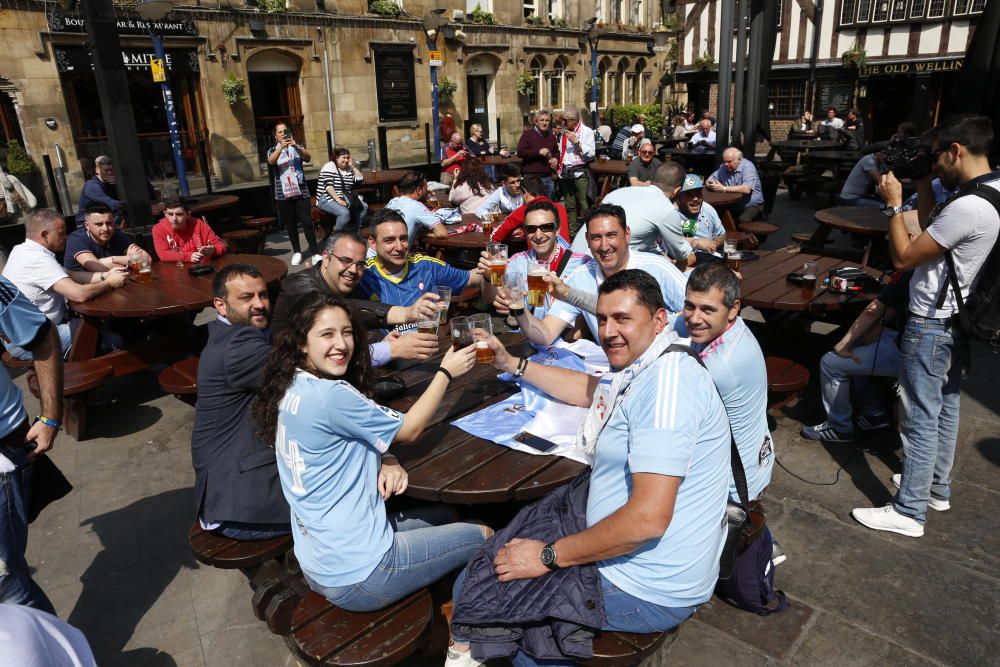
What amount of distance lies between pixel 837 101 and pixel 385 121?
14692 mm

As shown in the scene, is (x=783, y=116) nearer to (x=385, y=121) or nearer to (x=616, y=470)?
(x=385, y=121)

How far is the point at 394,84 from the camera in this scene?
18500 mm

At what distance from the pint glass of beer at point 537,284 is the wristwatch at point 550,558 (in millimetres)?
1456

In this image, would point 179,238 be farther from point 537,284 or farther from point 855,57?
point 855,57

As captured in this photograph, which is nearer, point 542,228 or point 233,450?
point 233,450

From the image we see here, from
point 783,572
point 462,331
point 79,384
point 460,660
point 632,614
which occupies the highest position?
point 462,331

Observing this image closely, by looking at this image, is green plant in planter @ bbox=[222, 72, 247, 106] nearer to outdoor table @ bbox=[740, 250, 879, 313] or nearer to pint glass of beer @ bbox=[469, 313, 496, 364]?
outdoor table @ bbox=[740, 250, 879, 313]

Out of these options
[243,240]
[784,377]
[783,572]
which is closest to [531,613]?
[783,572]

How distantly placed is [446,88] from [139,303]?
16.5m

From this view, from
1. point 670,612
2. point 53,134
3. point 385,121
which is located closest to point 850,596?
point 670,612

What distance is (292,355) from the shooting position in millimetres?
2146

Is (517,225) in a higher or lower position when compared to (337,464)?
higher

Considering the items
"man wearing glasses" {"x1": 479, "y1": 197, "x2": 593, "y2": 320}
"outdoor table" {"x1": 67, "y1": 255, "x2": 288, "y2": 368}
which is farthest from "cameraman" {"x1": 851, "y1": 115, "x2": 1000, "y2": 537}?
"outdoor table" {"x1": 67, "y1": 255, "x2": 288, "y2": 368}

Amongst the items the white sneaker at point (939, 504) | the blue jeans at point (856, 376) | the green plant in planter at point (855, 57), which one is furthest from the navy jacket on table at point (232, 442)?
the green plant in planter at point (855, 57)
